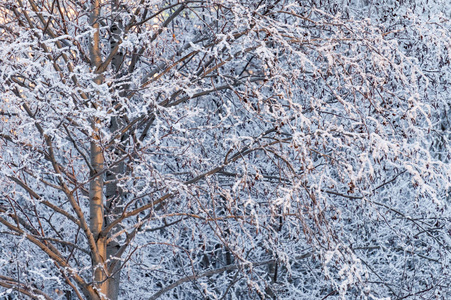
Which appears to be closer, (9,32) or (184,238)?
(9,32)

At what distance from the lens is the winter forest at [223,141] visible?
345 centimetres

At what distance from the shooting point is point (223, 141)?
12.6ft

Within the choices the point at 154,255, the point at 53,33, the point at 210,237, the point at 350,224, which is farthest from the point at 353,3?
the point at 53,33

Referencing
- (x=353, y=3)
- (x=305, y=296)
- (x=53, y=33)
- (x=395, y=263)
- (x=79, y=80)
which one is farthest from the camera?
(x=353, y=3)

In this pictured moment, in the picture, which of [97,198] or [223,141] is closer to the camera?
[223,141]

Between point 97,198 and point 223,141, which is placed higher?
point 223,141

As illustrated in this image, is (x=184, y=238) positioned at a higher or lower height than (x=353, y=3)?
lower

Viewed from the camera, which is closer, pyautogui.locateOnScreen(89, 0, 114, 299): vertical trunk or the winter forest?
the winter forest

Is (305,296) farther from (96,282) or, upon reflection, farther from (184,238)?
(96,282)

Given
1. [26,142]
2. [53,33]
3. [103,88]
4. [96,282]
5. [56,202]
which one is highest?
[53,33]

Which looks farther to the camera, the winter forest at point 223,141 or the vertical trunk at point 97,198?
the vertical trunk at point 97,198

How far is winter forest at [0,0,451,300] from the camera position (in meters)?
3.45

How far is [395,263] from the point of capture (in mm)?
7156

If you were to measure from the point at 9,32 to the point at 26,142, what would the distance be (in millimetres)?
835
